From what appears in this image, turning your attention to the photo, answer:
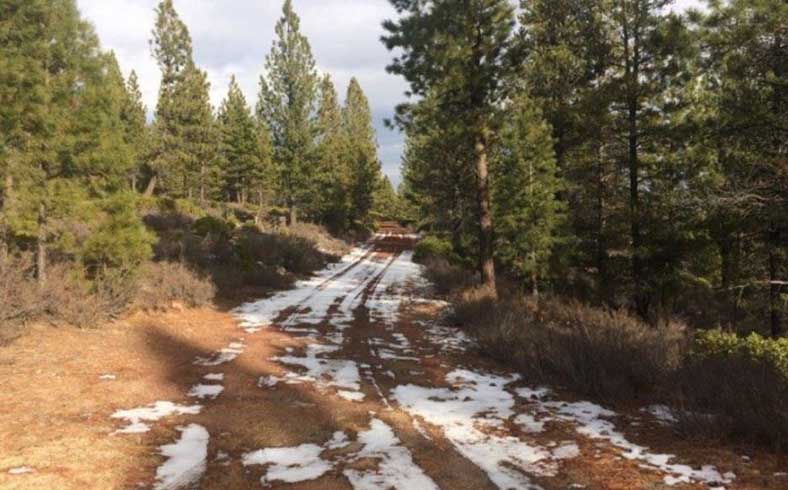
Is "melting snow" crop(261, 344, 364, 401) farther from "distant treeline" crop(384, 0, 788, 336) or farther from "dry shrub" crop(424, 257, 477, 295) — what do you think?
"dry shrub" crop(424, 257, 477, 295)

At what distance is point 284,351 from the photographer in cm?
1038

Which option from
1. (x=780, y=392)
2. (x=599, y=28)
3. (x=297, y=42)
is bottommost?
(x=780, y=392)

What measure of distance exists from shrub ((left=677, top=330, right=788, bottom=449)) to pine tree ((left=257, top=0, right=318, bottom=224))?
34.3 m

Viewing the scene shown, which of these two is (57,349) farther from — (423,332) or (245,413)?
(423,332)

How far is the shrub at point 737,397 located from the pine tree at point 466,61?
30.8ft

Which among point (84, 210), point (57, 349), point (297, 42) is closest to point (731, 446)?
point (57, 349)

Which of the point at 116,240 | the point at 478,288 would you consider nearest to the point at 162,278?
the point at 116,240

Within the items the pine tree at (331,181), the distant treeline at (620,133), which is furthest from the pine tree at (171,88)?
→ the distant treeline at (620,133)

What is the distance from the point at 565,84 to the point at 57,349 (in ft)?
56.6

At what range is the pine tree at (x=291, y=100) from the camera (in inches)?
1494

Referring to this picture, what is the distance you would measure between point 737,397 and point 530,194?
14.0 m

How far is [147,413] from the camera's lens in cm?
669

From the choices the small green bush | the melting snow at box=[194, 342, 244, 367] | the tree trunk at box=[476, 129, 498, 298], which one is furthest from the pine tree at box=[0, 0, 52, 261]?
the small green bush

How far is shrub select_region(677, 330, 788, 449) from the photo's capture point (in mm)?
5254
